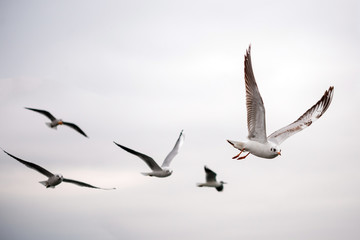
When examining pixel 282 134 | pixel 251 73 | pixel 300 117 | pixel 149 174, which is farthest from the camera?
pixel 300 117

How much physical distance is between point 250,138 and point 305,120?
19.2ft

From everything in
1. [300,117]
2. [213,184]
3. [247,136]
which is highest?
[300,117]

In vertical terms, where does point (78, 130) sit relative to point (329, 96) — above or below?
below

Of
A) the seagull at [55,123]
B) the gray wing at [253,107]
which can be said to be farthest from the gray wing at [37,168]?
the gray wing at [253,107]

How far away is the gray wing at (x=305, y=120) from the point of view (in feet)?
98.1

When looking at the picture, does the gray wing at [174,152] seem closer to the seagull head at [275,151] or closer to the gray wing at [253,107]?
the gray wing at [253,107]

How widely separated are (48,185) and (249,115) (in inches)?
420

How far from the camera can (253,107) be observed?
86.1 ft

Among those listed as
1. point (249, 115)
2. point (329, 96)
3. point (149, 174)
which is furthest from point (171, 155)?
point (329, 96)

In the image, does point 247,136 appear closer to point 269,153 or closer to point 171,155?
point 269,153

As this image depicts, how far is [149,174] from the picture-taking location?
27.3 m

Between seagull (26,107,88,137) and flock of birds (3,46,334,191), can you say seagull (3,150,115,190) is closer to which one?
flock of birds (3,46,334,191)

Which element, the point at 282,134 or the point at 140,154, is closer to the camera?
the point at 140,154

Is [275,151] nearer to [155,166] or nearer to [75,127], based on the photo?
[155,166]
